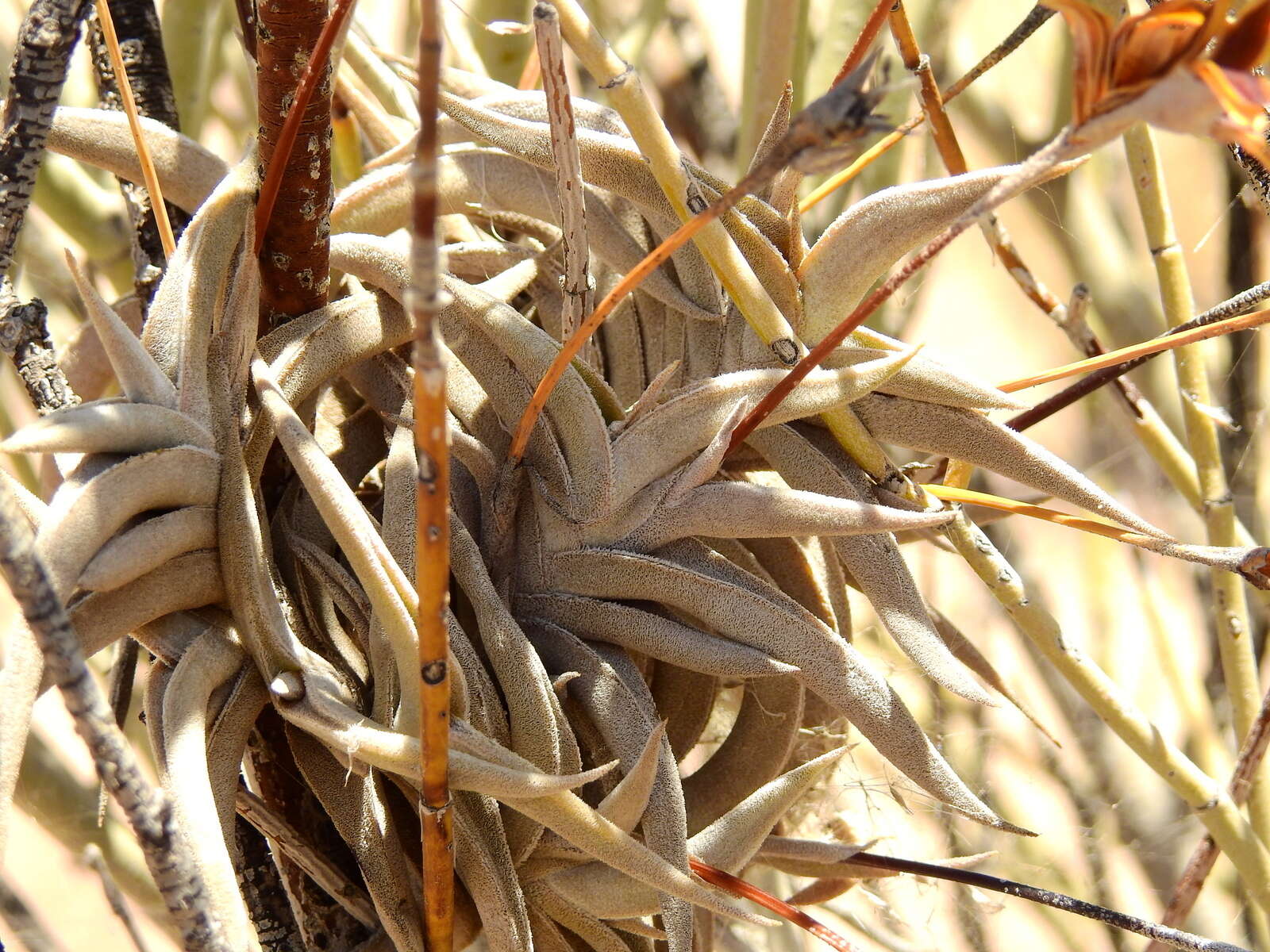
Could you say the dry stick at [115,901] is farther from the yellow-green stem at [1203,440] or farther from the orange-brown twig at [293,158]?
the yellow-green stem at [1203,440]

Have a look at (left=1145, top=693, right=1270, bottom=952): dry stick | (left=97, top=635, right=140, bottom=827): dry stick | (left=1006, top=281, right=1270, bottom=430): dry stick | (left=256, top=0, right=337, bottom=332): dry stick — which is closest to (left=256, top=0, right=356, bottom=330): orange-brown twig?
(left=256, top=0, right=337, bottom=332): dry stick

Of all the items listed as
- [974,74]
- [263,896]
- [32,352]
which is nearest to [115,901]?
[263,896]

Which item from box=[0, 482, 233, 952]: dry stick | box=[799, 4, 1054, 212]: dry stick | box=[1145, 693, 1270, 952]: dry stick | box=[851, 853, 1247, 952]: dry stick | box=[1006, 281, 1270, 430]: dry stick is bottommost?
box=[1145, 693, 1270, 952]: dry stick

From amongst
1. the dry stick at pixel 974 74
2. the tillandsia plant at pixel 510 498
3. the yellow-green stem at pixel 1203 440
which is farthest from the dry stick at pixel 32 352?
the yellow-green stem at pixel 1203 440

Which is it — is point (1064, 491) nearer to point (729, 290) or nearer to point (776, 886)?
point (729, 290)

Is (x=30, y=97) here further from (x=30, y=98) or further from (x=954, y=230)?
(x=954, y=230)

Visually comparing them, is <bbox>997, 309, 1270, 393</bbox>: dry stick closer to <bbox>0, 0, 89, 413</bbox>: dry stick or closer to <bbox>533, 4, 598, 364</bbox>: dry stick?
<bbox>533, 4, 598, 364</bbox>: dry stick
